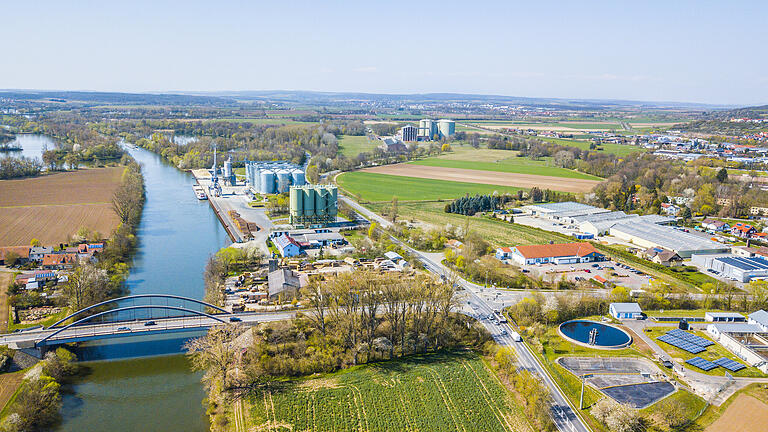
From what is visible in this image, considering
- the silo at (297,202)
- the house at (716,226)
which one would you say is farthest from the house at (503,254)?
the house at (716,226)

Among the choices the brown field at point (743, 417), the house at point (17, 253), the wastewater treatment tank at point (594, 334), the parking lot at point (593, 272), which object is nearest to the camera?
the brown field at point (743, 417)

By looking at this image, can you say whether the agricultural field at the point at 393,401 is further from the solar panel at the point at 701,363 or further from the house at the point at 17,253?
the house at the point at 17,253

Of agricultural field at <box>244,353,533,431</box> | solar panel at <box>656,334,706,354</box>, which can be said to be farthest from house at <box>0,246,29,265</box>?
solar panel at <box>656,334,706,354</box>

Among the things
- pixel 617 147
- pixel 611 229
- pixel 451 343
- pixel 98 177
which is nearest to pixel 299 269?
pixel 451 343

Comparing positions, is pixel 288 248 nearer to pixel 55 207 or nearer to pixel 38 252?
pixel 38 252

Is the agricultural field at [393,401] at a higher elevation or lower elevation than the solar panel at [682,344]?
lower

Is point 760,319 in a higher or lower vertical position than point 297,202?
lower

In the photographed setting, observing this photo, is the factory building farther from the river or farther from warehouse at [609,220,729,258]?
the river

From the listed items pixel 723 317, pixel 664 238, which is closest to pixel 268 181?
pixel 664 238
